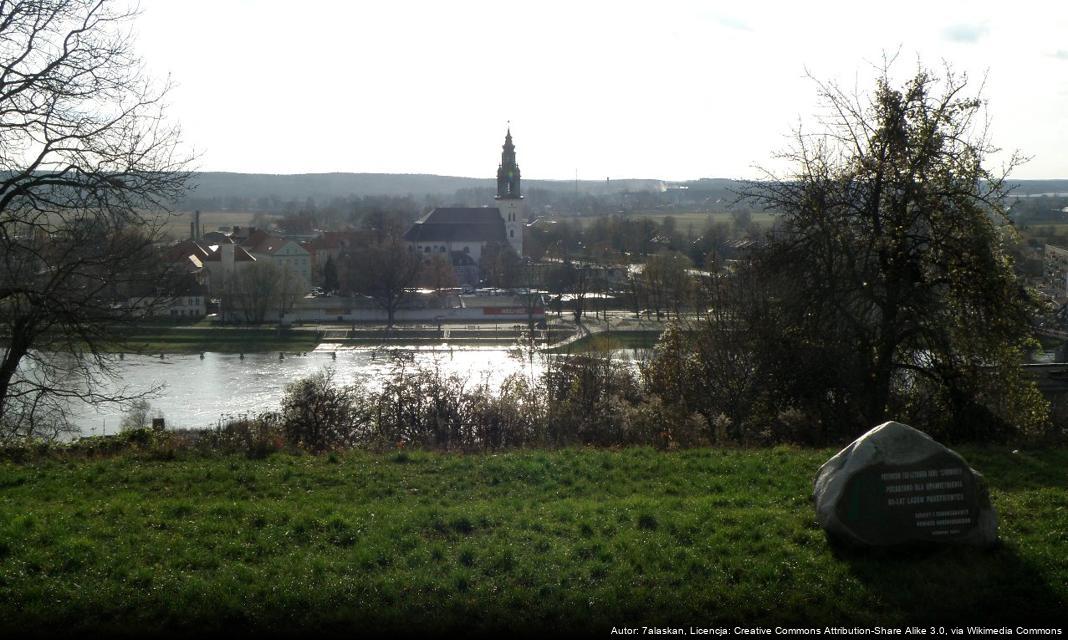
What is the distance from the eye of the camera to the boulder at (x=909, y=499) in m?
5.08

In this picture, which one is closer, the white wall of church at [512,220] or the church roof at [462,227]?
the white wall of church at [512,220]

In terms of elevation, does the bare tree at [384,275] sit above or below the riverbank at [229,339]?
above

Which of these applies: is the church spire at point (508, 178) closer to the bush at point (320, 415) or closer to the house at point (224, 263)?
the house at point (224, 263)

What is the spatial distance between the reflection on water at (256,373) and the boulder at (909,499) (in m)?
16.1

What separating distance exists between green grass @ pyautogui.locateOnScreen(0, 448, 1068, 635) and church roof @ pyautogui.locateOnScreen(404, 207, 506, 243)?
60.5 m

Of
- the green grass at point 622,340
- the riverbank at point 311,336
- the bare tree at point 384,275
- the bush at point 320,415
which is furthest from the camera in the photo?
the bare tree at point 384,275

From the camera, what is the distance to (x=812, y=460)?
757 cm

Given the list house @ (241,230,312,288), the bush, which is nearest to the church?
house @ (241,230,312,288)

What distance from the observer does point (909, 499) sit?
5082 mm

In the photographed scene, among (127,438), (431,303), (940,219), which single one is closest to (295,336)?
(431,303)

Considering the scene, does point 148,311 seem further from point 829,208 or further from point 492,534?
point 829,208

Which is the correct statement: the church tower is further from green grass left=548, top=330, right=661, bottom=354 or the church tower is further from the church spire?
green grass left=548, top=330, right=661, bottom=354

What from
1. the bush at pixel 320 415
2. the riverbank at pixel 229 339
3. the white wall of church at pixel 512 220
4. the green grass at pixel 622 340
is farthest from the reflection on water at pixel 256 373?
the white wall of church at pixel 512 220

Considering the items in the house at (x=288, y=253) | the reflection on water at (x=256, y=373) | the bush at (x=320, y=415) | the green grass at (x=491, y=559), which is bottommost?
the reflection on water at (x=256, y=373)
